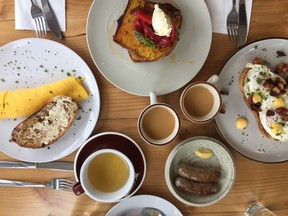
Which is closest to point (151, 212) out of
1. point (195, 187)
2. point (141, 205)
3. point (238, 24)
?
point (141, 205)

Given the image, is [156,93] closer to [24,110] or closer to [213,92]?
[213,92]

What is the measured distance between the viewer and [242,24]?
1.45 metres

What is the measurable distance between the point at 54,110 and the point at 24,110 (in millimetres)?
115

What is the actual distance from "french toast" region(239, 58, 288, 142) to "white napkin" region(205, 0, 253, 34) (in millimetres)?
173

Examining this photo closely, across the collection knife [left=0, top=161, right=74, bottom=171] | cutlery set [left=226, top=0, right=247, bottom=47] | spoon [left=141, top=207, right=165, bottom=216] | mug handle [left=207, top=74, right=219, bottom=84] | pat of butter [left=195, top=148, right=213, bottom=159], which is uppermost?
cutlery set [left=226, top=0, right=247, bottom=47]

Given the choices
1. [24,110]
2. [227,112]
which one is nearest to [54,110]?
[24,110]

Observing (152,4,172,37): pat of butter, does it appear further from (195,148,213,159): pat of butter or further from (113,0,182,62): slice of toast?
(195,148,213,159): pat of butter

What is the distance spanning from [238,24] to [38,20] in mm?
742

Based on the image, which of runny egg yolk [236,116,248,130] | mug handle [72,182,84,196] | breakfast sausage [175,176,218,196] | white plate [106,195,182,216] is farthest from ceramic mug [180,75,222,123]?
mug handle [72,182,84,196]

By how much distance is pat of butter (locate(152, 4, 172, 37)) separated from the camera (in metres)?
1.33

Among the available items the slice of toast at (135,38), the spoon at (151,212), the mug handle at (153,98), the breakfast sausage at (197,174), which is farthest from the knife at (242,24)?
→ the spoon at (151,212)

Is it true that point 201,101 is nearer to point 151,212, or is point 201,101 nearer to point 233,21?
point 233,21

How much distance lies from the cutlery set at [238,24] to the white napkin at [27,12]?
620mm

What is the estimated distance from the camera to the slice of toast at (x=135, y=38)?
141 cm
